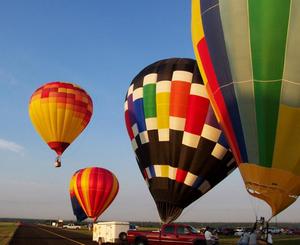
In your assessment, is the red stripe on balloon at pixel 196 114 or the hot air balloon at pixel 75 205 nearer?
the red stripe on balloon at pixel 196 114

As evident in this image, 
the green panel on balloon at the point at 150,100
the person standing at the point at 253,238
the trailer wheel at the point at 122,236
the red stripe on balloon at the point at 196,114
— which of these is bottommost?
the person standing at the point at 253,238

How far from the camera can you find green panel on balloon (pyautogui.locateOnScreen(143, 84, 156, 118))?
26375 mm

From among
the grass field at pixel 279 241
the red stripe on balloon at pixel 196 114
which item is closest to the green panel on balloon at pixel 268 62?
the red stripe on balloon at pixel 196 114

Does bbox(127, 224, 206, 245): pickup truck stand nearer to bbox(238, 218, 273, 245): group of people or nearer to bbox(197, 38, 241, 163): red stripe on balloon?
bbox(238, 218, 273, 245): group of people

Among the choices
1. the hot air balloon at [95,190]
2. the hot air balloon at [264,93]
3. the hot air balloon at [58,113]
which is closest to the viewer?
the hot air balloon at [264,93]

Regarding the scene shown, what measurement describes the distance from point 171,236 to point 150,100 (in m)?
7.34

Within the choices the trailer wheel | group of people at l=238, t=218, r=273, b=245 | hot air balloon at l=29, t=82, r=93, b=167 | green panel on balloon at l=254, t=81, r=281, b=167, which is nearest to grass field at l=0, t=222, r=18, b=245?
hot air balloon at l=29, t=82, r=93, b=167

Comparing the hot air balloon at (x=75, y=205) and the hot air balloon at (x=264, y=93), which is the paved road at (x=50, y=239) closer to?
the hot air balloon at (x=75, y=205)

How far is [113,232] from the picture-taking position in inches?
1250

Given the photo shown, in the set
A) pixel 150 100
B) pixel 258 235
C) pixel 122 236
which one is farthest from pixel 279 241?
pixel 258 235

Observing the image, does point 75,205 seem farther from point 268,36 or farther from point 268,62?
point 268,36

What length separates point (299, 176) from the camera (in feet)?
53.1

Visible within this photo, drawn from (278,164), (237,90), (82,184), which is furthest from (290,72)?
(82,184)

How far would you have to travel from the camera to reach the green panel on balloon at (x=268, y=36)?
15.9 m
